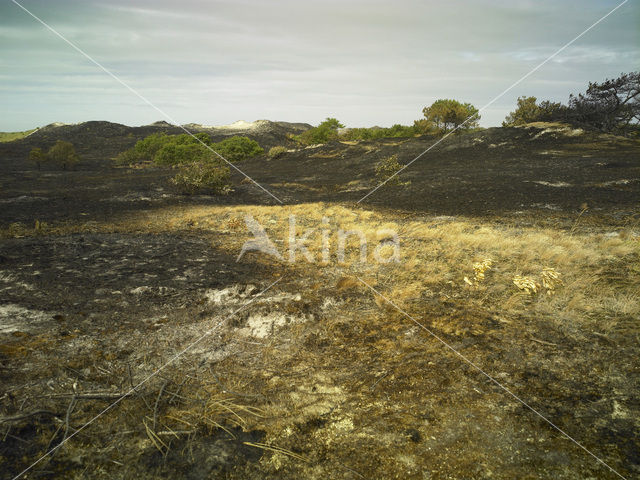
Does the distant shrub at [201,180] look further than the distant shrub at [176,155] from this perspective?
No

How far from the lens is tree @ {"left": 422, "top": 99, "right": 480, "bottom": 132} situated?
132 ft

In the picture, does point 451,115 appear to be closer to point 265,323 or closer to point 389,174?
point 389,174

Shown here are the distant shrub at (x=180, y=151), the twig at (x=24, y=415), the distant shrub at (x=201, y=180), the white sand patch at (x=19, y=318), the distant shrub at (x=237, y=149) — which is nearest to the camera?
the twig at (x=24, y=415)

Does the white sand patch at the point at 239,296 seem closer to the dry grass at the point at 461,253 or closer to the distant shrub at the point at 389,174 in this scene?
the dry grass at the point at 461,253

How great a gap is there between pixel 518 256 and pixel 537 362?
166 inches

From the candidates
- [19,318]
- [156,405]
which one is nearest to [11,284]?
[19,318]

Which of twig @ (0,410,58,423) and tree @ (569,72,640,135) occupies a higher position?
tree @ (569,72,640,135)

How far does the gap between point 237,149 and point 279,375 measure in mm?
40943

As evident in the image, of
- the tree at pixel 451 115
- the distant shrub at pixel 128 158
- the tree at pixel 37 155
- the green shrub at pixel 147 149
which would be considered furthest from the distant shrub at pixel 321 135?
the tree at pixel 37 155

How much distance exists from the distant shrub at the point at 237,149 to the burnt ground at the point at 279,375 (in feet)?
108

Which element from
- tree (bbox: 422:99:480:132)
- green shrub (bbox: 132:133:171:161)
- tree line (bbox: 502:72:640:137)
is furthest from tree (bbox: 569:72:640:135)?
green shrub (bbox: 132:133:171:161)

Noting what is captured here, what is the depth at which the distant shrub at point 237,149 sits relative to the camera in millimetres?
39969

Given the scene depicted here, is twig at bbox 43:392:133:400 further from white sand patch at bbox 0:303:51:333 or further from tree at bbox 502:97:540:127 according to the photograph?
tree at bbox 502:97:540:127

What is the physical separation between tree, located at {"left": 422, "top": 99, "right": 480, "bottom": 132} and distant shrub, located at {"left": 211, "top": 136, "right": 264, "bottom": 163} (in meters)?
24.5
